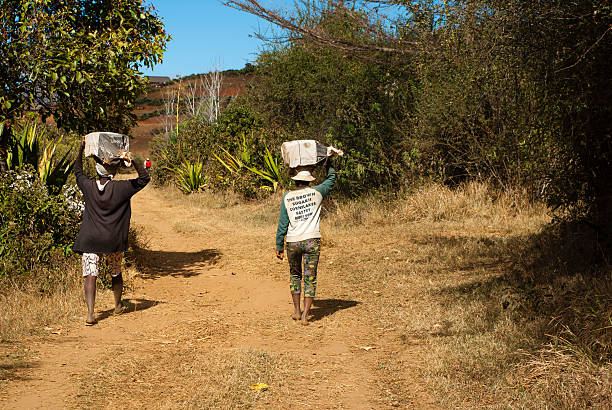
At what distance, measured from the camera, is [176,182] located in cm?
2539

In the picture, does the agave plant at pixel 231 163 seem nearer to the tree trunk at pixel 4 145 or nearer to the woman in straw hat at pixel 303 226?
the tree trunk at pixel 4 145

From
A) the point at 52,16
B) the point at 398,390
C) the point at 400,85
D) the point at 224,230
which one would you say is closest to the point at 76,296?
the point at 52,16

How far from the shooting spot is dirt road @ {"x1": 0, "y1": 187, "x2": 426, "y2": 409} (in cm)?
487

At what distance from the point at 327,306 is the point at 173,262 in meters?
4.25

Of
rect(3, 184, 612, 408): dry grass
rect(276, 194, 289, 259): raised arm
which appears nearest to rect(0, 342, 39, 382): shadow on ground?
rect(3, 184, 612, 408): dry grass

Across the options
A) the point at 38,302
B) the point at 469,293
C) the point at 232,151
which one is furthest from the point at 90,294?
the point at 232,151

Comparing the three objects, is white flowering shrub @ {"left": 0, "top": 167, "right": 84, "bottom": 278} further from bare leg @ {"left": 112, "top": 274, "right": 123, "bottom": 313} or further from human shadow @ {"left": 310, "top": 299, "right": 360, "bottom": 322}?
human shadow @ {"left": 310, "top": 299, "right": 360, "bottom": 322}

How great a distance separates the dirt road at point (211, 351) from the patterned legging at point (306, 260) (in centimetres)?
46

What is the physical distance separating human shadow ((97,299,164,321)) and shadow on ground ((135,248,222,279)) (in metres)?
1.62

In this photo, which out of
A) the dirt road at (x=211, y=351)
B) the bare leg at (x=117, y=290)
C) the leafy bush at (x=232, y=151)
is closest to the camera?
the dirt road at (x=211, y=351)

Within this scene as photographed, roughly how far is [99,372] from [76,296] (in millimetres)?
2780

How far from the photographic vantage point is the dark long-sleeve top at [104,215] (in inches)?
268

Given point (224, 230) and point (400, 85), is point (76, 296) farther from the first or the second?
point (400, 85)

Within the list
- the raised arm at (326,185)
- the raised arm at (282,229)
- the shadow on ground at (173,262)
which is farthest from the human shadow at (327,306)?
the shadow on ground at (173,262)
